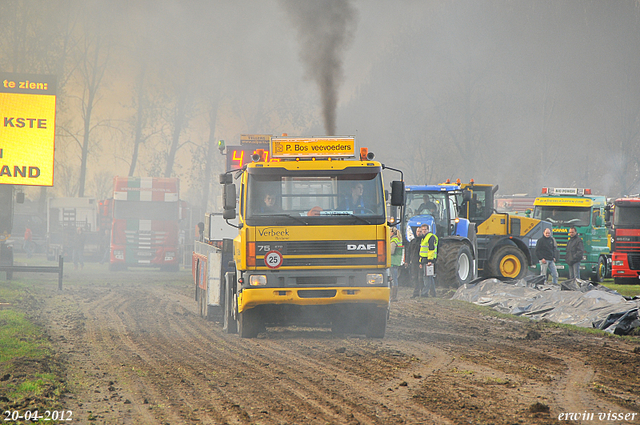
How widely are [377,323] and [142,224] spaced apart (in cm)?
2373

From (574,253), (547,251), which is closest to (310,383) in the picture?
(547,251)

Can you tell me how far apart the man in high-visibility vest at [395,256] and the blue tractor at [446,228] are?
0.48 meters

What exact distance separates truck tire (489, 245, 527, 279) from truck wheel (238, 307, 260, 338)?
1314 centimetres

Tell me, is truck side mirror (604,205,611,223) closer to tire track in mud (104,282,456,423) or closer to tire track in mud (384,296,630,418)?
tire track in mud (384,296,630,418)

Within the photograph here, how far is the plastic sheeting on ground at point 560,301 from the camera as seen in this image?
44.4 feet

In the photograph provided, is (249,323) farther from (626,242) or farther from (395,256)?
(626,242)

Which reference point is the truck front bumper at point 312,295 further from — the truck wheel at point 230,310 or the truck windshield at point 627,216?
the truck windshield at point 627,216

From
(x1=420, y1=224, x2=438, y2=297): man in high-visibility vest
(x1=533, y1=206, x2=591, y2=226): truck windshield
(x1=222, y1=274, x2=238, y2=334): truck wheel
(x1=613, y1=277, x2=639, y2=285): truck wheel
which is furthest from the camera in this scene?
(x1=533, y1=206, x2=591, y2=226): truck windshield

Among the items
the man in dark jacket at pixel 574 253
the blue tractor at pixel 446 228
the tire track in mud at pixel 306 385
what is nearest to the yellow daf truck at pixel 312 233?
the tire track in mud at pixel 306 385

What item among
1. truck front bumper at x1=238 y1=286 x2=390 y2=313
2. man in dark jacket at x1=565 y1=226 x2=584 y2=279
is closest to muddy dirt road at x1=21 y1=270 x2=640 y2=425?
truck front bumper at x1=238 y1=286 x2=390 y2=313

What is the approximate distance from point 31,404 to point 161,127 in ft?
156

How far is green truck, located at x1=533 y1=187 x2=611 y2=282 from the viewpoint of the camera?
26125 millimetres

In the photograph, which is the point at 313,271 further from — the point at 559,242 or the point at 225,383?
the point at 559,242

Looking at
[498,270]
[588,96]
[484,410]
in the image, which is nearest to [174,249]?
[498,270]
